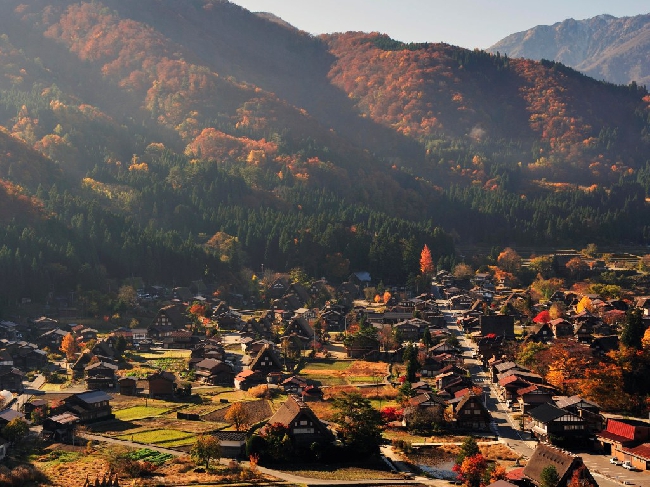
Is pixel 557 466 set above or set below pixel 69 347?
above

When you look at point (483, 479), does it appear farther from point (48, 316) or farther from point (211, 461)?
point (48, 316)

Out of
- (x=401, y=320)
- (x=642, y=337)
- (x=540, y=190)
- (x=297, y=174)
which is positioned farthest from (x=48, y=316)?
(x=540, y=190)

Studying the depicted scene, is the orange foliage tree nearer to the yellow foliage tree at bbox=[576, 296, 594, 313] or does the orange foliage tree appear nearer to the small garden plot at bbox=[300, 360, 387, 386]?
the small garden plot at bbox=[300, 360, 387, 386]

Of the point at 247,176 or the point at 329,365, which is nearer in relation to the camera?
the point at 329,365

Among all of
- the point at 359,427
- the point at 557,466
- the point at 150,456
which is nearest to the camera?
the point at 557,466

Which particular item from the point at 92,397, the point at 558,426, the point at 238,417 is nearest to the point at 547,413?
the point at 558,426

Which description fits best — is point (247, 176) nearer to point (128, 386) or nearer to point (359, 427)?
point (128, 386)

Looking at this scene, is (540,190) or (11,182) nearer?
(11,182)
